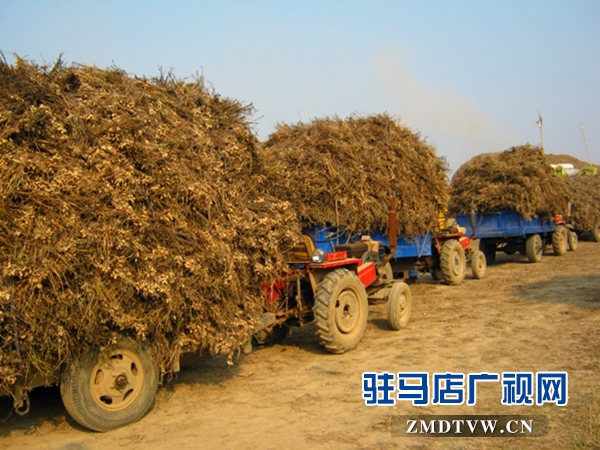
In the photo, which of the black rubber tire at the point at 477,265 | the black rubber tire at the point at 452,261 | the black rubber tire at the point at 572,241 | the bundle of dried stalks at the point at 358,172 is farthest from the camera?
the black rubber tire at the point at 572,241

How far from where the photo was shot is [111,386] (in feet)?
15.9

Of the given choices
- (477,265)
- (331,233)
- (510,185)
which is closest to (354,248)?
(331,233)

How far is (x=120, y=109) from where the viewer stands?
5129mm

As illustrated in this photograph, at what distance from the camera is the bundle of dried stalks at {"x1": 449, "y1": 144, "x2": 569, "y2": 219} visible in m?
16.1

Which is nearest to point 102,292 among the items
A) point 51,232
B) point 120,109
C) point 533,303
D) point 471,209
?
point 51,232

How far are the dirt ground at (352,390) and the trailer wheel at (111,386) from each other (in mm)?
151

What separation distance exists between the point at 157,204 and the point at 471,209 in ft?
41.8

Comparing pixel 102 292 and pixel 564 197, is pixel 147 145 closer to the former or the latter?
pixel 102 292

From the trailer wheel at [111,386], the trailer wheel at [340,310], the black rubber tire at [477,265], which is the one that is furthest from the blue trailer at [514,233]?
the trailer wheel at [111,386]

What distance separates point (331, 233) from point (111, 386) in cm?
492

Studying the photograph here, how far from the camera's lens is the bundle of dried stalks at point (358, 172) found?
897cm

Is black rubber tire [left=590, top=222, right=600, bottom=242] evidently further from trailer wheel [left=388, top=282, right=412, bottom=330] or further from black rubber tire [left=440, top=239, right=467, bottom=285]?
trailer wheel [left=388, top=282, right=412, bottom=330]

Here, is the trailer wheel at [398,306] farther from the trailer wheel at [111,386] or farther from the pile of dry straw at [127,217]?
the trailer wheel at [111,386]

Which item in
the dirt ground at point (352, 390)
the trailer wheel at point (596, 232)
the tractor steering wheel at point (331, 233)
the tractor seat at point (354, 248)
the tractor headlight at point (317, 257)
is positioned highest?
the trailer wheel at point (596, 232)
